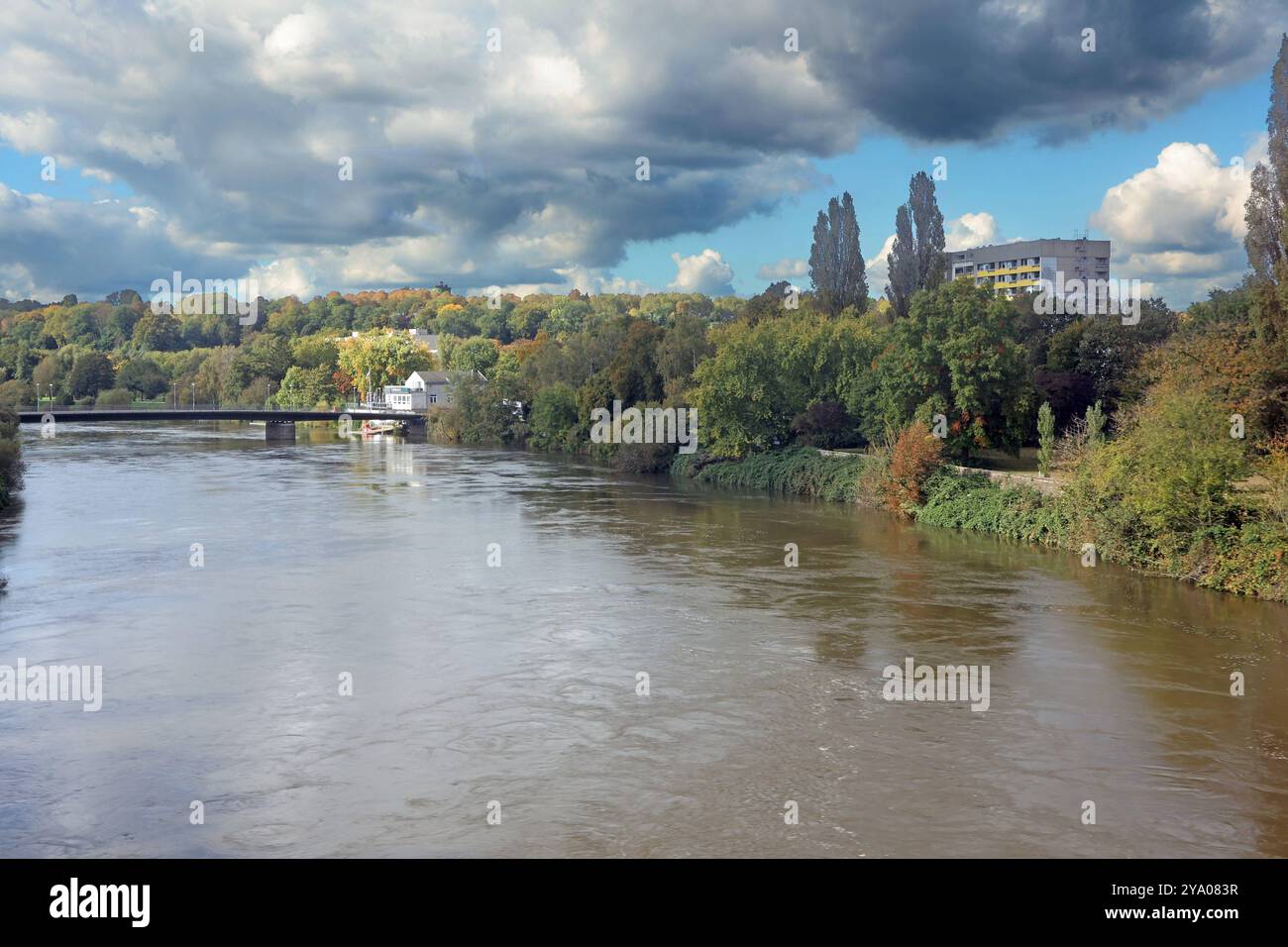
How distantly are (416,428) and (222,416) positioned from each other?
688 inches

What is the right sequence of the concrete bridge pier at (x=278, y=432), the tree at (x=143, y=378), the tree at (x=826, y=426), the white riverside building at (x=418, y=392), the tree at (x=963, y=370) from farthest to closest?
the tree at (x=143, y=378)
the white riverside building at (x=418, y=392)
the concrete bridge pier at (x=278, y=432)
the tree at (x=826, y=426)
the tree at (x=963, y=370)

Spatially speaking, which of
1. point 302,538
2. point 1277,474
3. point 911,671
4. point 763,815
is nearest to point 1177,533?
point 1277,474

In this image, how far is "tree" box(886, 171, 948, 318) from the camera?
6725cm

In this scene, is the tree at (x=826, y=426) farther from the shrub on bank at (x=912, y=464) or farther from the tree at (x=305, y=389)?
the tree at (x=305, y=389)

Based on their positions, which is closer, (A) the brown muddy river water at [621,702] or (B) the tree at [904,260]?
(A) the brown muddy river water at [621,702]

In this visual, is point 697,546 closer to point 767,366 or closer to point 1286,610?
point 1286,610

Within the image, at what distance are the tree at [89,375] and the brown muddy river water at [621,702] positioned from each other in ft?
318

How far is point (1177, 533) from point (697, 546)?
553 inches

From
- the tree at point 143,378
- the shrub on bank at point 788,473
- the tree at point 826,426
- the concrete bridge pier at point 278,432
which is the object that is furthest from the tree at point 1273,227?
the tree at point 143,378

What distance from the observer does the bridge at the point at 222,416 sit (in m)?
76.9

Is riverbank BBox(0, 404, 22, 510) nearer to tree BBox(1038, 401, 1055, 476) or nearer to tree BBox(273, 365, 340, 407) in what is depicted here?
tree BBox(1038, 401, 1055, 476)

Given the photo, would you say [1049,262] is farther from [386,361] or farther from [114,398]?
[114,398]

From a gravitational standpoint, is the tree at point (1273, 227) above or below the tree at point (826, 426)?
above

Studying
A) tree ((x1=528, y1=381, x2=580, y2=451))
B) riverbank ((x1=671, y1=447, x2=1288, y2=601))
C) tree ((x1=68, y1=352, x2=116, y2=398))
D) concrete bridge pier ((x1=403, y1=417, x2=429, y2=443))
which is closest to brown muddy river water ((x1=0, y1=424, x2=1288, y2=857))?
riverbank ((x1=671, y1=447, x2=1288, y2=601))
